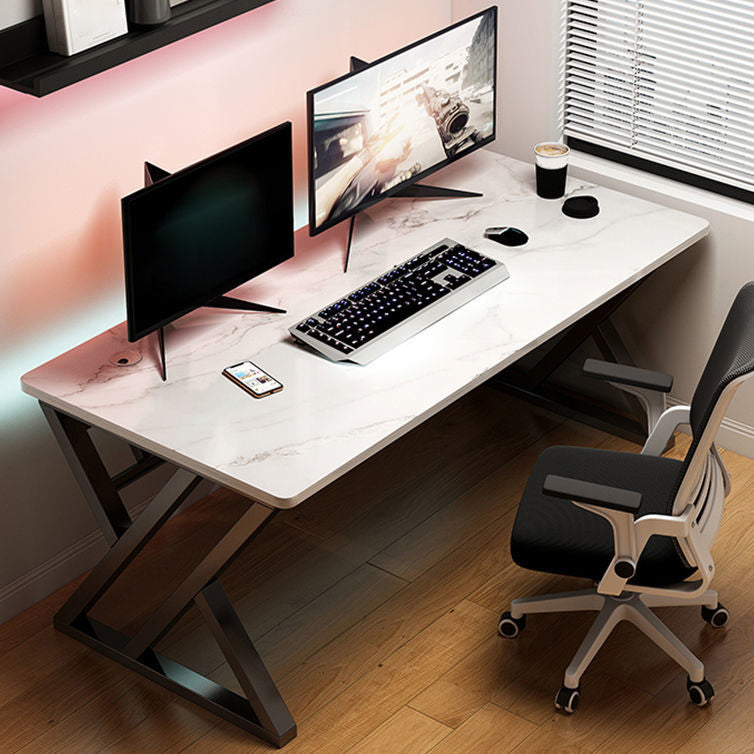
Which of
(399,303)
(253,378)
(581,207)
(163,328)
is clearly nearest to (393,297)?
(399,303)


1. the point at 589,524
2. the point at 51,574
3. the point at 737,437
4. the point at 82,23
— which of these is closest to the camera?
the point at 82,23

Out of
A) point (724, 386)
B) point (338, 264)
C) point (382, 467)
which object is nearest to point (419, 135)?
point (338, 264)

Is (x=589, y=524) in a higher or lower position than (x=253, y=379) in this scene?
lower

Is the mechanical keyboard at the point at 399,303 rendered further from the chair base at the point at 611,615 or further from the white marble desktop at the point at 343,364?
the chair base at the point at 611,615

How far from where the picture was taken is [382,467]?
13.1ft

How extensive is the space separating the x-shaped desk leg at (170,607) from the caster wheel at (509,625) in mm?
615

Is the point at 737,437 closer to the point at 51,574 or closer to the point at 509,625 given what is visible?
the point at 509,625

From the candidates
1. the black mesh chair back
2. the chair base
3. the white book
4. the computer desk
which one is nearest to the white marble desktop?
the computer desk

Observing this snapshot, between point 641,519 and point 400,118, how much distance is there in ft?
4.58

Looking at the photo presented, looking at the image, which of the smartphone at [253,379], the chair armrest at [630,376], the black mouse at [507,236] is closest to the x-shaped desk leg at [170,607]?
the smartphone at [253,379]

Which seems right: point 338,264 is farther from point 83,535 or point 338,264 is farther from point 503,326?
point 83,535

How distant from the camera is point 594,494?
9.11ft

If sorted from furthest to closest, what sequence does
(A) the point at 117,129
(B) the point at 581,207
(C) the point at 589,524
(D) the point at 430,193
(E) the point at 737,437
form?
(E) the point at 737,437 → (D) the point at 430,193 → (B) the point at 581,207 → (A) the point at 117,129 → (C) the point at 589,524

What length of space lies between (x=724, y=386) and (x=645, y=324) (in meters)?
1.55
